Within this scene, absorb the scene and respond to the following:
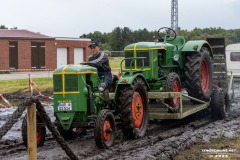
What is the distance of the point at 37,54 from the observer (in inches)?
1511

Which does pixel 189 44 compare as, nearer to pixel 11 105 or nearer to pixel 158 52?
pixel 158 52

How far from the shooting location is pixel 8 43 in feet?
120

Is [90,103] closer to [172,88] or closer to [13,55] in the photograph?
[172,88]

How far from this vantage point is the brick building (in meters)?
36.5

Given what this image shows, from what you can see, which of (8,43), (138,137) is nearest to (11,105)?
(138,137)

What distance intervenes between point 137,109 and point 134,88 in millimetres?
545

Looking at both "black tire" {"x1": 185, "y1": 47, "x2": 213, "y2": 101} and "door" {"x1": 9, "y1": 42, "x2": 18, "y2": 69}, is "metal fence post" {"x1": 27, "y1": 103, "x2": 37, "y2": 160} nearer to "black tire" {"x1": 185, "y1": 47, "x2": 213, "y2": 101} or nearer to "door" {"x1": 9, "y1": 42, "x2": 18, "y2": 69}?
"black tire" {"x1": 185, "y1": 47, "x2": 213, "y2": 101}

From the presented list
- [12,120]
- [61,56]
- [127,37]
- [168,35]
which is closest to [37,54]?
[61,56]

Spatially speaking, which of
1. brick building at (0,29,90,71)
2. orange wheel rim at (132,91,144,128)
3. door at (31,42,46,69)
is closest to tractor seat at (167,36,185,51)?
orange wheel rim at (132,91,144,128)

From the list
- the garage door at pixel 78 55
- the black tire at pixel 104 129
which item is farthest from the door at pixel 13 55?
the black tire at pixel 104 129

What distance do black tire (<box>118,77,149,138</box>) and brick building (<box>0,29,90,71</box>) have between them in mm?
27595

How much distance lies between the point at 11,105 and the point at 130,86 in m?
8.24

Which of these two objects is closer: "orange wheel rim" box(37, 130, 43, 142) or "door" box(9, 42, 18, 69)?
"orange wheel rim" box(37, 130, 43, 142)

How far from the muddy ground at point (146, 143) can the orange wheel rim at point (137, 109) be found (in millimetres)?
338
